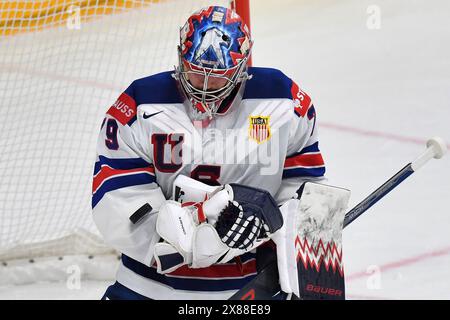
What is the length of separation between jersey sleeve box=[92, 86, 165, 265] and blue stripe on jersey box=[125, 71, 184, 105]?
0.02m

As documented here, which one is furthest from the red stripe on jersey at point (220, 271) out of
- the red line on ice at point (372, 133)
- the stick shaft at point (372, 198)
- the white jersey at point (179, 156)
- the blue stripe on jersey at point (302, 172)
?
the red line on ice at point (372, 133)

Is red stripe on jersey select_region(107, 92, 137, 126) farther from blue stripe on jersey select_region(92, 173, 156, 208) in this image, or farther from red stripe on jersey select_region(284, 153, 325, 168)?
red stripe on jersey select_region(284, 153, 325, 168)

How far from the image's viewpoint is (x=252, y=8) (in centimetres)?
511

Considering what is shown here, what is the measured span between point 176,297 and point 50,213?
1318mm

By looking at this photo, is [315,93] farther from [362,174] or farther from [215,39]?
[215,39]

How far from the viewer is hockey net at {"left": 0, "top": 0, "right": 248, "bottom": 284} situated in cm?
342

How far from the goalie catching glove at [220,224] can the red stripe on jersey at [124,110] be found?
0.24 m

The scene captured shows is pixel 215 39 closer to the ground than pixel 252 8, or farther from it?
closer to the ground

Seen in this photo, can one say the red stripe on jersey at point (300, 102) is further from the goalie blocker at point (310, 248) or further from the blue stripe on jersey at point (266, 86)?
the goalie blocker at point (310, 248)

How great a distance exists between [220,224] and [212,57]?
0.39 meters

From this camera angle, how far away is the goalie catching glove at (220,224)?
210 cm

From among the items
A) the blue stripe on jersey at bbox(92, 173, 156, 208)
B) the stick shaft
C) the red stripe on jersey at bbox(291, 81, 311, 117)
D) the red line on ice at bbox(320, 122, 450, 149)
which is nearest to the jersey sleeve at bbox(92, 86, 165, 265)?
the blue stripe on jersey at bbox(92, 173, 156, 208)
